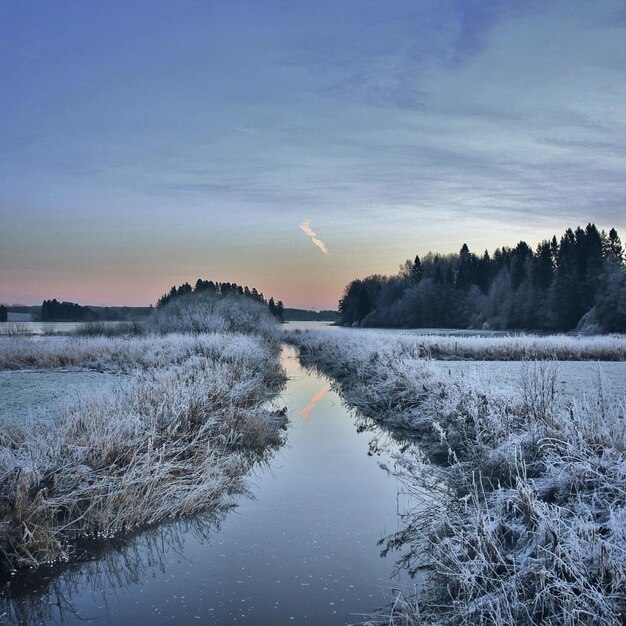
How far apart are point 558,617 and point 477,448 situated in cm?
465

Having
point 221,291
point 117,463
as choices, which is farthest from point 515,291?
point 117,463

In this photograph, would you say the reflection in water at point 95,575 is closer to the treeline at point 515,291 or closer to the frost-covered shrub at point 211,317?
the frost-covered shrub at point 211,317

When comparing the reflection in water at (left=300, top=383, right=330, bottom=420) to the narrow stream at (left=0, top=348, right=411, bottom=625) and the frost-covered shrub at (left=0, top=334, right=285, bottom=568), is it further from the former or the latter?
the narrow stream at (left=0, top=348, right=411, bottom=625)

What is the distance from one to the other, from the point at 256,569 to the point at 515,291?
253 feet

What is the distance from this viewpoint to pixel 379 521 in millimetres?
7562

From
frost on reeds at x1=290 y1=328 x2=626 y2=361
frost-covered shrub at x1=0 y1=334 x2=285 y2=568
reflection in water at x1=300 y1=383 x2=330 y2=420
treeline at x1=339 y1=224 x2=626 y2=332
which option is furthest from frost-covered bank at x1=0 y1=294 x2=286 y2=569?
treeline at x1=339 y1=224 x2=626 y2=332

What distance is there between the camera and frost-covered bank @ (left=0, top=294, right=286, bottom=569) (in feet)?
21.1

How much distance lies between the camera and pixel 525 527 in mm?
5320

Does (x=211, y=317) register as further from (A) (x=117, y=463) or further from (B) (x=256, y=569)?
(B) (x=256, y=569)

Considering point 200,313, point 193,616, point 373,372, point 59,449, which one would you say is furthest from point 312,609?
point 200,313

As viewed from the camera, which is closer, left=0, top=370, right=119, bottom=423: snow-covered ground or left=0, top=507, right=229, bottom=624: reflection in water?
left=0, top=507, right=229, bottom=624: reflection in water

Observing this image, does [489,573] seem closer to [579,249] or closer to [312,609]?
[312,609]

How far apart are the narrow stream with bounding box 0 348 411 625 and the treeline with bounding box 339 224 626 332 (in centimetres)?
4888

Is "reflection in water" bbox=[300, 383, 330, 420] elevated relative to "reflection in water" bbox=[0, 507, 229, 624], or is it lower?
lower
